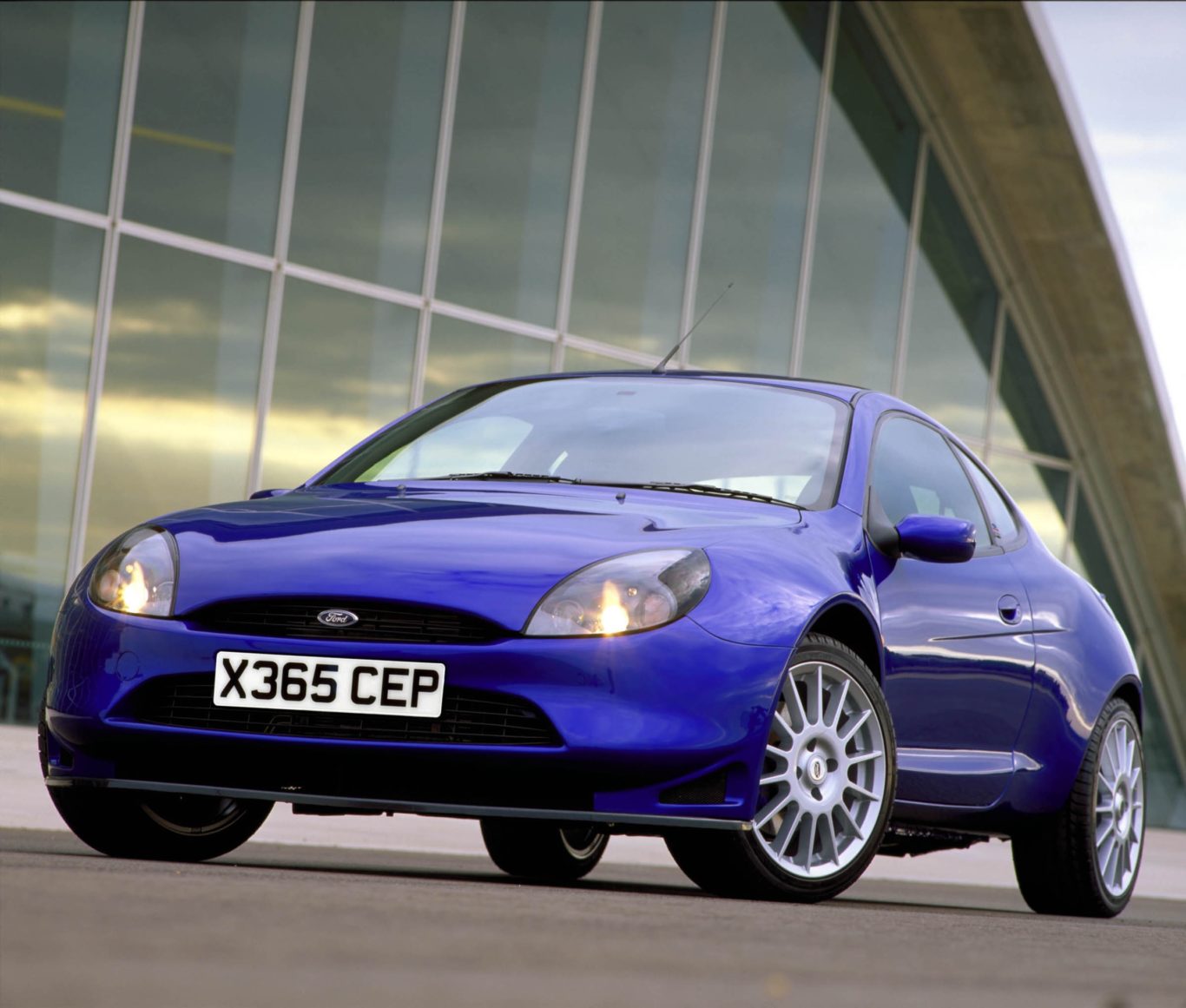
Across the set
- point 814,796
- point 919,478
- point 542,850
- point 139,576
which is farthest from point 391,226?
point 814,796

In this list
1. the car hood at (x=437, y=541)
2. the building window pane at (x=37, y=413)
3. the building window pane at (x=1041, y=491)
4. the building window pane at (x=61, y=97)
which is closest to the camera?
the car hood at (x=437, y=541)

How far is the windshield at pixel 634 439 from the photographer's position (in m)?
5.95

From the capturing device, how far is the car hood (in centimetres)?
492

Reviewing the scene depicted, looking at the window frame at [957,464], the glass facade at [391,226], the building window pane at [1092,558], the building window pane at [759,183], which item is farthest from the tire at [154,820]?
the building window pane at [1092,558]

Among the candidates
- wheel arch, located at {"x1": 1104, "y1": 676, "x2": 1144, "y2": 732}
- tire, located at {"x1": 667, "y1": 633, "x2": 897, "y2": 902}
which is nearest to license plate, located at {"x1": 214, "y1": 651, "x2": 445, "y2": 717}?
tire, located at {"x1": 667, "y1": 633, "x2": 897, "y2": 902}

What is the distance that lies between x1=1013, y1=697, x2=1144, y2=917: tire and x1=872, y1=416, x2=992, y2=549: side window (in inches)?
32.3

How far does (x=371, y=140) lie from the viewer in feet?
48.7

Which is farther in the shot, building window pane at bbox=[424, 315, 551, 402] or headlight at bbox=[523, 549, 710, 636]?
building window pane at bbox=[424, 315, 551, 402]

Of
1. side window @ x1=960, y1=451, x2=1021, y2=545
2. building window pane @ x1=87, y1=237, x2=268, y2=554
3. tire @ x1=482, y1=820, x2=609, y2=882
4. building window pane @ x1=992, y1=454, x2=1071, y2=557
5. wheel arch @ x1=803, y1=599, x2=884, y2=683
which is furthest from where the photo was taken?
building window pane @ x1=992, y1=454, x2=1071, y2=557

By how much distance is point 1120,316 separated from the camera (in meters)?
21.6

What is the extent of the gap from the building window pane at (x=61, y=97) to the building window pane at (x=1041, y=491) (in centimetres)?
1155

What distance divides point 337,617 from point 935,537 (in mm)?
1767

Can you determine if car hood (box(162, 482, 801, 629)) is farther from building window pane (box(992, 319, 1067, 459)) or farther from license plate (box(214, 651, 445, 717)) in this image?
building window pane (box(992, 319, 1067, 459))

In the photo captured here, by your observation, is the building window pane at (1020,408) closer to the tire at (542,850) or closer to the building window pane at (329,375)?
the building window pane at (329,375)
